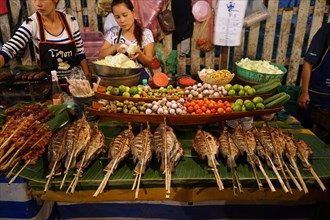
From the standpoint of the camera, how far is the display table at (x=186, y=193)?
2.26 metres

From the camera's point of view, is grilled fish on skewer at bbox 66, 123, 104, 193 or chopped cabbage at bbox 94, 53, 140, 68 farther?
chopped cabbage at bbox 94, 53, 140, 68

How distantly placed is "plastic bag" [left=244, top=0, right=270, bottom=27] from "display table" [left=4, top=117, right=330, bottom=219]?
427 cm

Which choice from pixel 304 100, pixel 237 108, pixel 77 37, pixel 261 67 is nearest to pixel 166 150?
pixel 237 108

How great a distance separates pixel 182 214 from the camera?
2.75 m

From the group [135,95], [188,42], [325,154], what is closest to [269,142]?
[325,154]

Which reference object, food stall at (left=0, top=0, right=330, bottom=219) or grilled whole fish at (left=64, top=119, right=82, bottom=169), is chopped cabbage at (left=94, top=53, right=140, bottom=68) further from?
grilled whole fish at (left=64, top=119, right=82, bottom=169)

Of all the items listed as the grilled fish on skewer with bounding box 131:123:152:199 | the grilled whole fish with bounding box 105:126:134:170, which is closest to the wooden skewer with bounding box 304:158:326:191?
the grilled fish on skewer with bounding box 131:123:152:199

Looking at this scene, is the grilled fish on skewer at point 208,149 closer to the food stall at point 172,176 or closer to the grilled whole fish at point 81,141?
the food stall at point 172,176

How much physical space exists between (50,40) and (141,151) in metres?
3.32

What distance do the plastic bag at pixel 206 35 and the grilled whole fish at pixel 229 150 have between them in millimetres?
4347

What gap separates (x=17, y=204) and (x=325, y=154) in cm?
298

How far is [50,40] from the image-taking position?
462cm

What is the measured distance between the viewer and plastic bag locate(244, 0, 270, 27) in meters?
6.09

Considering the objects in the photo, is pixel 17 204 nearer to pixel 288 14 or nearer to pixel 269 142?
pixel 269 142
